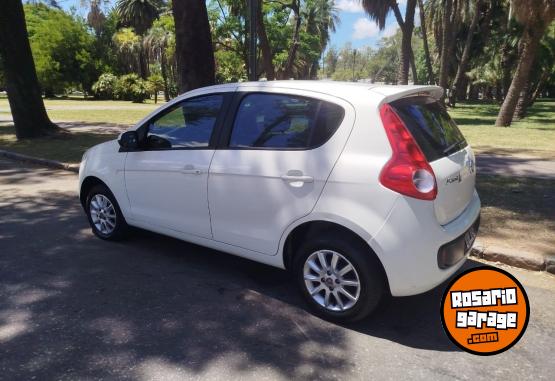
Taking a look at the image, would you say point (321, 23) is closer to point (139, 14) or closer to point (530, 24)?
point (139, 14)

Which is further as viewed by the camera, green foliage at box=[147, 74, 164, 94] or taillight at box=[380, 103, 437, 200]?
green foliage at box=[147, 74, 164, 94]

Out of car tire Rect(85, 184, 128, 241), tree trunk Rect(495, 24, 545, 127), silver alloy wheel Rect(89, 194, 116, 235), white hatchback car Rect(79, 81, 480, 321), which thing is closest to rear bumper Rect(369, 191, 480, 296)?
white hatchback car Rect(79, 81, 480, 321)

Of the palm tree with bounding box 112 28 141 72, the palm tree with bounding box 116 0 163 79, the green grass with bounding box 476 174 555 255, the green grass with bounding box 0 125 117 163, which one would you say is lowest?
the green grass with bounding box 476 174 555 255

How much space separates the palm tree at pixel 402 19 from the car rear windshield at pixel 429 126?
715 inches

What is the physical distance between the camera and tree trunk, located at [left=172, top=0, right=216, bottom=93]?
819cm

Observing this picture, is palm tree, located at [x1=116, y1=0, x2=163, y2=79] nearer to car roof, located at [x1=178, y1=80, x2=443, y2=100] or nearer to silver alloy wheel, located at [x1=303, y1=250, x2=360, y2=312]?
car roof, located at [x1=178, y1=80, x2=443, y2=100]

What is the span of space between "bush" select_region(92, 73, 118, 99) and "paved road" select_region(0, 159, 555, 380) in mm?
42270

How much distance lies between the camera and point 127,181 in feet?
14.8

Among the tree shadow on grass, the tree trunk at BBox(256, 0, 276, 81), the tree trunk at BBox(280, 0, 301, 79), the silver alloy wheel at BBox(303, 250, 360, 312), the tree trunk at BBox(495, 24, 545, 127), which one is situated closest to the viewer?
the tree shadow on grass

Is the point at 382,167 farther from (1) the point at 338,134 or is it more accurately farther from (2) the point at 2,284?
(2) the point at 2,284

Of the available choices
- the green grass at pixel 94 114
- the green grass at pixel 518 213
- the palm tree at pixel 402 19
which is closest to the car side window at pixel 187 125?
the green grass at pixel 518 213

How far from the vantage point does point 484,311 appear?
266cm

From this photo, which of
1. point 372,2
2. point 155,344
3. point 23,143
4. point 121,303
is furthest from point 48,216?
point 372,2

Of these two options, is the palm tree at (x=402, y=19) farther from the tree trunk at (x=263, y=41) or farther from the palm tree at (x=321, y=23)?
the palm tree at (x=321, y=23)
